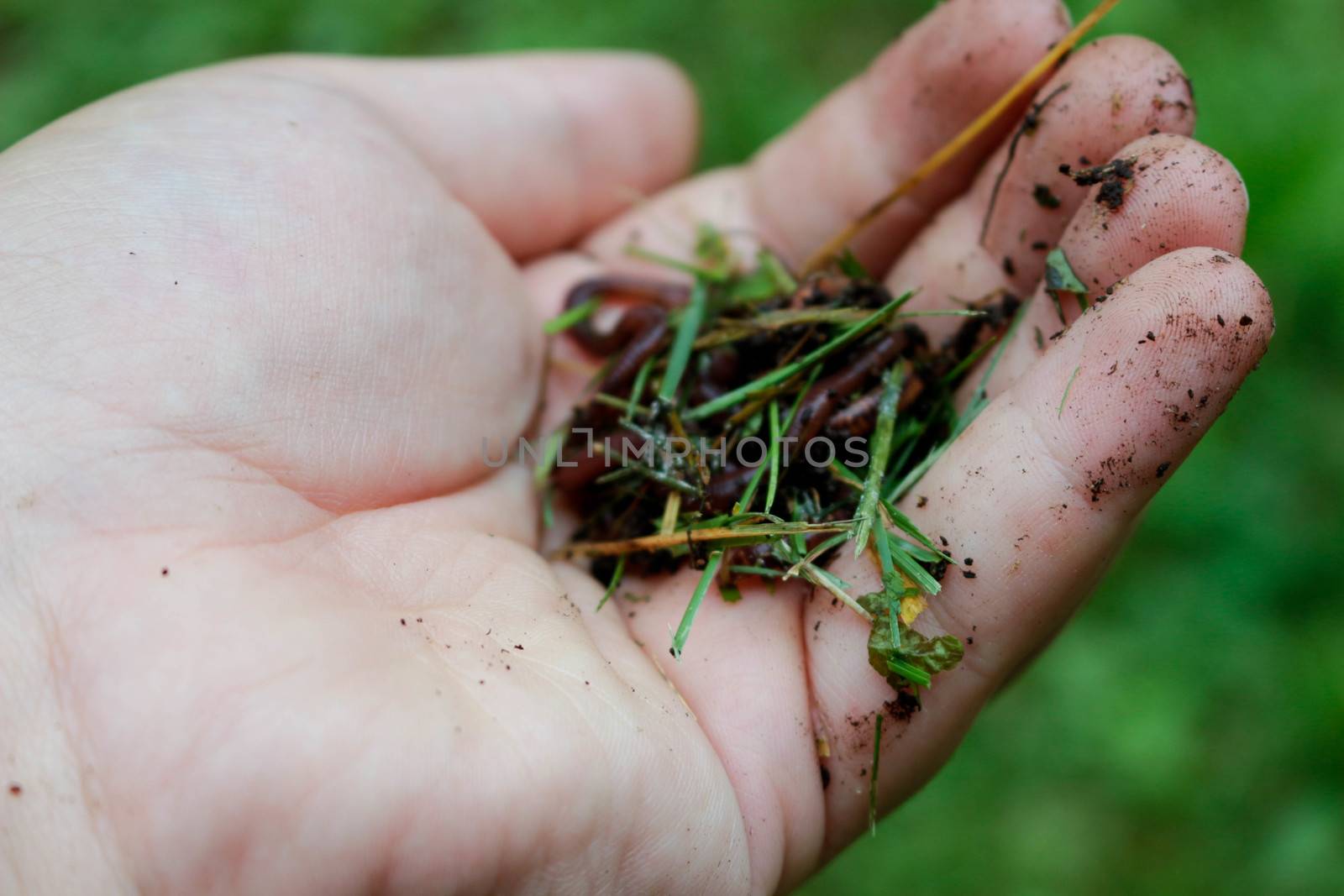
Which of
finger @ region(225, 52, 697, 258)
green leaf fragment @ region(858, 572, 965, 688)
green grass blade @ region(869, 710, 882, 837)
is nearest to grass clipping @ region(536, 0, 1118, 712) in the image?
green leaf fragment @ region(858, 572, 965, 688)

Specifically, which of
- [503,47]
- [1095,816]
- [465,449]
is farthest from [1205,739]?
[503,47]

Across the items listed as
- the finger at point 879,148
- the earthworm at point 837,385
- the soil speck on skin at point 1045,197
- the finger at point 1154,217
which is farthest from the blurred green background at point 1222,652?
the finger at point 1154,217

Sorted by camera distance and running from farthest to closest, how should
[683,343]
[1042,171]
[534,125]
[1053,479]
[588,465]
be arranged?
[534,125]
[683,343]
[588,465]
[1042,171]
[1053,479]

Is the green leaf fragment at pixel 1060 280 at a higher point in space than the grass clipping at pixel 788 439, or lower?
higher

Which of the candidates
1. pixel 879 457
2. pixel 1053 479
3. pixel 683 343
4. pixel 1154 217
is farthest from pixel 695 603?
pixel 1154 217

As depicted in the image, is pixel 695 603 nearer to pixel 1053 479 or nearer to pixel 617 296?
pixel 1053 479

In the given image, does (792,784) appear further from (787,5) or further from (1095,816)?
(787,5)

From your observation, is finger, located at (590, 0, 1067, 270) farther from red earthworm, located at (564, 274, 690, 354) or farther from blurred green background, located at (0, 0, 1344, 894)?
blurred green background, located at (0, 0, 1344, 894)

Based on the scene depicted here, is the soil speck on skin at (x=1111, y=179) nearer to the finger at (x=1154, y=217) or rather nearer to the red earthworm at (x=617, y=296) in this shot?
the finger at (x=1154, y=217)
